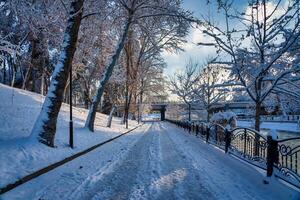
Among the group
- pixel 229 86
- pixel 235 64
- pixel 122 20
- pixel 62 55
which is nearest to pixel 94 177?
pixel 62 55

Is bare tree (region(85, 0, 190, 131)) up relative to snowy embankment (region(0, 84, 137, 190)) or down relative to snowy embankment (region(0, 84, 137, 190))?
up

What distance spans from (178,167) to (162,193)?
3643mm

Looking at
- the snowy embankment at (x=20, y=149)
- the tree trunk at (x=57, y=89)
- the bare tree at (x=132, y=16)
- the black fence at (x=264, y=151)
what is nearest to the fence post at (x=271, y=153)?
the black fence at (x=264, y=151)

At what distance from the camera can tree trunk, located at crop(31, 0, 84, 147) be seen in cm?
1201

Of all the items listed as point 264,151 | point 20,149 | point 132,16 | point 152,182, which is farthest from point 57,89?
point 132,16

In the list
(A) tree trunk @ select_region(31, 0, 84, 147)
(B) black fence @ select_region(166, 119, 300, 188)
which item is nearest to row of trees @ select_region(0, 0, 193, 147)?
(A) tree trunk @ select_region(31, 0, 84, 147)

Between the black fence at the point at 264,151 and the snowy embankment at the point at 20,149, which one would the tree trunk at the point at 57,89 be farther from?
the black fence at the point at 264,151

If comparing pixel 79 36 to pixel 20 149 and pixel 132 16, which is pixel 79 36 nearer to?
pixel 132 16

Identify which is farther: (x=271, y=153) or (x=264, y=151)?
(x=264, y=151)

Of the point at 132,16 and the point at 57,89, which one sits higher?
the point at 132,16

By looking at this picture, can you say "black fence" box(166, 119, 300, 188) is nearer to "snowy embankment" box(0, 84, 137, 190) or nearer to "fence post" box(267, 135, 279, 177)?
"fence post" box(267, 135, 279, 177)

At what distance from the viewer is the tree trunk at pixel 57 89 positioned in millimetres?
12008

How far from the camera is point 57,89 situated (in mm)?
12555

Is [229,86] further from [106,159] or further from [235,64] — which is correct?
[106,159]
